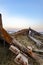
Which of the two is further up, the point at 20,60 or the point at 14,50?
the point at 14,50

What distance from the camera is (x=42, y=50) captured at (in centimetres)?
775

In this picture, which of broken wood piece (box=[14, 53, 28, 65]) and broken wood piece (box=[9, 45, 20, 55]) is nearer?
broken wood piece (box=[14, 53, 28, 65])

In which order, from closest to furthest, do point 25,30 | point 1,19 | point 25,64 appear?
point 25,64 < point 1,19 < point 25,30

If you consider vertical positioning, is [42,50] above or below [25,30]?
below

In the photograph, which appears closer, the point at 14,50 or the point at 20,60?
the point at 20,60

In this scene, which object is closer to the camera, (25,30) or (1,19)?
(1,19)

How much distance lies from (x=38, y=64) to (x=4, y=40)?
137 cm

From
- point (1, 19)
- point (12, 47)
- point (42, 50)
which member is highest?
point (1, 19)

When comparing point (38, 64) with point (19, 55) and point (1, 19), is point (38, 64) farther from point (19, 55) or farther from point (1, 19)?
point (1, 19)

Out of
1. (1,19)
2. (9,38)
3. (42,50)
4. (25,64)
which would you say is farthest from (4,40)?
(42,50)

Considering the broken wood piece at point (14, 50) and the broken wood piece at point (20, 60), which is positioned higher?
the broken wood piece at point (14, 50)

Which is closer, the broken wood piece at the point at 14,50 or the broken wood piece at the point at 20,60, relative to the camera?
the broken wood piece at the point at 20,60

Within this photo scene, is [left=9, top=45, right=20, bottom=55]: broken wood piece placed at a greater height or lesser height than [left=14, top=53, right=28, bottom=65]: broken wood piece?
greater

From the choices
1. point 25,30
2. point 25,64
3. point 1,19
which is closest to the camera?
point 25,64
